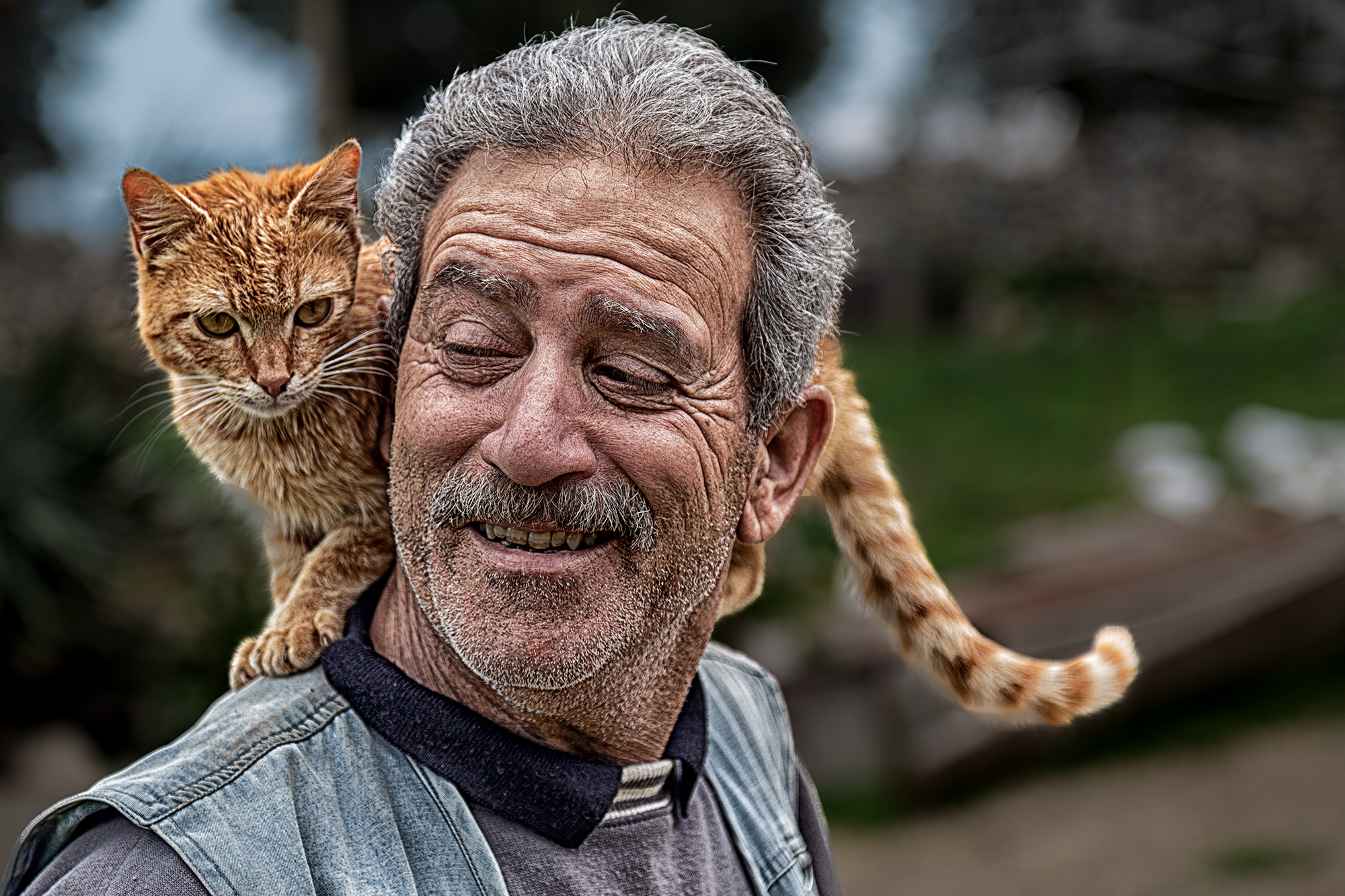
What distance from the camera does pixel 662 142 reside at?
5.53 feet

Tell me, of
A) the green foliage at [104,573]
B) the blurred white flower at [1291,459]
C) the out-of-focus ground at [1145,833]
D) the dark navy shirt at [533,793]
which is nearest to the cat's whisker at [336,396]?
the dark navy shirt at [533,793]

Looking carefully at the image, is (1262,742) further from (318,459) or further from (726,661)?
(318,459)

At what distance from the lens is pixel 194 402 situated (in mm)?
2090

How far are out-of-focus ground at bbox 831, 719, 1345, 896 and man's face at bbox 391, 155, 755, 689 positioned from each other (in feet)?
14.4

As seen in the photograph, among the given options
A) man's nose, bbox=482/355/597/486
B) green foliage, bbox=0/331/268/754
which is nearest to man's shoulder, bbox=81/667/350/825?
man's nose, bbox=482/355/597/486

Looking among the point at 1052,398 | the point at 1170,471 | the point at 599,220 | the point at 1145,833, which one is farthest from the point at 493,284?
the point at 1052,398

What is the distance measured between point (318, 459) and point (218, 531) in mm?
4652

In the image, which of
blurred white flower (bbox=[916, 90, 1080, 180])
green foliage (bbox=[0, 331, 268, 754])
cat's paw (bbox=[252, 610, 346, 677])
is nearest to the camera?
cat's paw (bbox=[252, 610, 346, 677])

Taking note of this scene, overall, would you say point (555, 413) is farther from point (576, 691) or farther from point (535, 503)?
point (576, 691)

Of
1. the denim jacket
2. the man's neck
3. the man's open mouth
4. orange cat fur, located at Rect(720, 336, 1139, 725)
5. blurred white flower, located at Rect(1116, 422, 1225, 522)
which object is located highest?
blurred white flower, located at Rect(1116, 422, 1225, 522)

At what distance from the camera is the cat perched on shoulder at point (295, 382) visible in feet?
6.27

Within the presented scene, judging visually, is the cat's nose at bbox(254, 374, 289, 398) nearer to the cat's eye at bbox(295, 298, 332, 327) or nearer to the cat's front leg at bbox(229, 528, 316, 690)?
the cat's eye at bbox(295, 298, 332, 327)

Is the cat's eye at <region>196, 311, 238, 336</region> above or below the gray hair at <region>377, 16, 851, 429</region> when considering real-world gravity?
below

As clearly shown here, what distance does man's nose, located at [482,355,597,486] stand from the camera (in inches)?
61.6
